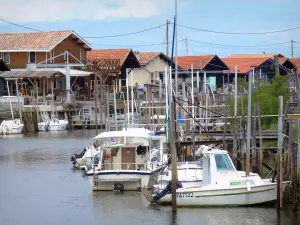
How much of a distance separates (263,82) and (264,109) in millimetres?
13488

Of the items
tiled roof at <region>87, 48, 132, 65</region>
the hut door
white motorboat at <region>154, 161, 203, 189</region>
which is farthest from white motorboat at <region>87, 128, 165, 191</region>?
tiled roof at <region>87, 48, 132, 65</region>

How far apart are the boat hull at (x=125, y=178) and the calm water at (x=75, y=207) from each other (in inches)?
19.0

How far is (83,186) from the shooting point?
113 ft

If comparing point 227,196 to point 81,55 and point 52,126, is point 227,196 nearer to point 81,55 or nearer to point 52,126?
point 52,126

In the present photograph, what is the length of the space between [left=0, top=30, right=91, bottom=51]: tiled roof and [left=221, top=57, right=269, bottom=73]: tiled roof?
18.2 metres

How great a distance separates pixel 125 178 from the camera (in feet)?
102

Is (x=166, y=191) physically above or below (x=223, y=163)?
below

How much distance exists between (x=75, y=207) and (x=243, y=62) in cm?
6666

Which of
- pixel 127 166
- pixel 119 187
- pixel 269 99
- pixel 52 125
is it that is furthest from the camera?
pixel 52 125

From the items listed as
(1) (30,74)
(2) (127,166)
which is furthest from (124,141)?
(1) (30,74)

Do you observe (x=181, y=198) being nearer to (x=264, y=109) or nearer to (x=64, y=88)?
(x=264, y=109)

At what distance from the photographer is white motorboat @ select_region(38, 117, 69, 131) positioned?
7100 cm

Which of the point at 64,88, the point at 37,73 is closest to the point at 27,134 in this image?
the point at 37,73

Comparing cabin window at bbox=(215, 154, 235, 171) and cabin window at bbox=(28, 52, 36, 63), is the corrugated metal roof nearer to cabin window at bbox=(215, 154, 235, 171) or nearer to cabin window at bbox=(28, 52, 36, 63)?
cabin window at bbox=(28, 52, 36, 63)
